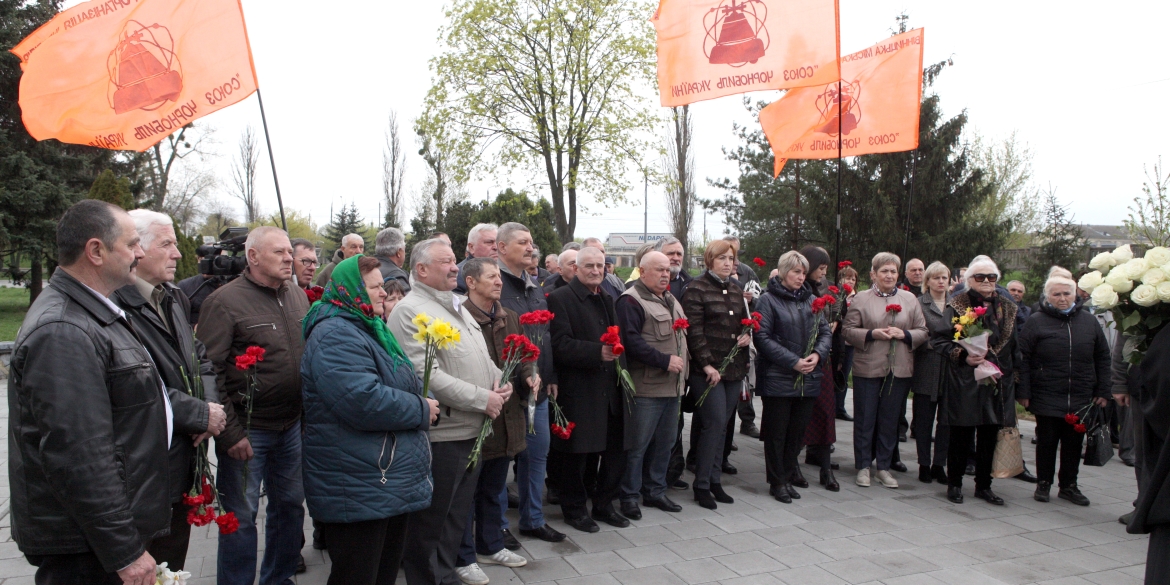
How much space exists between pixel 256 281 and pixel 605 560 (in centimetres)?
267

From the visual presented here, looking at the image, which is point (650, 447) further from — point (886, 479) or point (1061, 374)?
point (1061, 374)

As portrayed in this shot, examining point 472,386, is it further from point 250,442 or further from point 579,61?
point 579,61

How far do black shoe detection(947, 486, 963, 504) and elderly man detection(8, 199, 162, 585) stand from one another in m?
5.98

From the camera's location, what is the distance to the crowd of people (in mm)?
2318

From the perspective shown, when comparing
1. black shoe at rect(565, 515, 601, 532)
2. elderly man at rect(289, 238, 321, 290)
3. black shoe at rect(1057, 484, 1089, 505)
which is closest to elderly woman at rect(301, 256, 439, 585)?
elderly man at rect(289, 238, 321, 290)

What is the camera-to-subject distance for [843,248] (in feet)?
67.7

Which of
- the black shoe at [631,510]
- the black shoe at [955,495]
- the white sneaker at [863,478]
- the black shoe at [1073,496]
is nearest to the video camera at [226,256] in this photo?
the black shoe at [631,510]

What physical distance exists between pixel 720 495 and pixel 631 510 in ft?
2.96

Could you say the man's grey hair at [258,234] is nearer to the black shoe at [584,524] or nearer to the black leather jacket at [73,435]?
the black leather jacket at [73,435]

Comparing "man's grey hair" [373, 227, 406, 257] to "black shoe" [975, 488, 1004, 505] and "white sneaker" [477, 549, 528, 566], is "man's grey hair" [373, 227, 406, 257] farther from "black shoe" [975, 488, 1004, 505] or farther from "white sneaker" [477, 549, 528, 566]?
"black shoe" [975, 488, 1004, 505]

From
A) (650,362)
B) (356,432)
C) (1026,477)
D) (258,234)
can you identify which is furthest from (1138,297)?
(1026,477)

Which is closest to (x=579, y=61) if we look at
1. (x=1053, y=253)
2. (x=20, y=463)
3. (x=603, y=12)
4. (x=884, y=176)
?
(x=603, y=12)

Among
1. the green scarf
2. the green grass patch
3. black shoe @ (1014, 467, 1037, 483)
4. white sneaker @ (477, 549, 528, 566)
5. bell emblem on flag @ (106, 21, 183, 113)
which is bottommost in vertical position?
black shoe @ (1014, 467, 1037, 483)

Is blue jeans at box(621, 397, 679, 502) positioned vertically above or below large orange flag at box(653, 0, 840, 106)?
below
